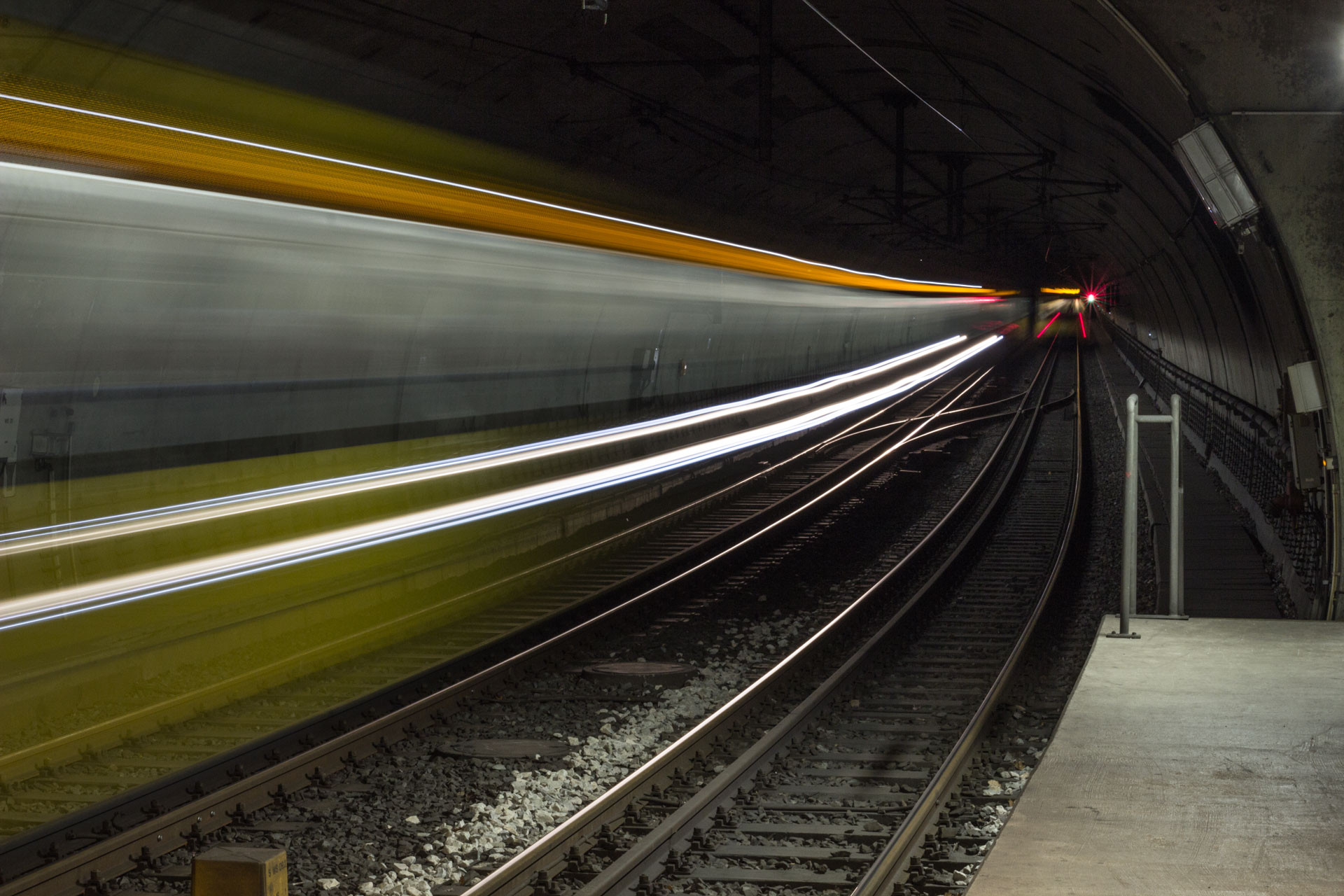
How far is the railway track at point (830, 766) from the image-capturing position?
5438mm

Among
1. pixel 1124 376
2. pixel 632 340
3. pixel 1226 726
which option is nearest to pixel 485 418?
pixel 632 340

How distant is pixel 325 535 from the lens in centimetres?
812

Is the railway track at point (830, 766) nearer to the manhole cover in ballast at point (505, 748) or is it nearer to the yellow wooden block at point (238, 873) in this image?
the manhole cover in ballast at point (505, 748)

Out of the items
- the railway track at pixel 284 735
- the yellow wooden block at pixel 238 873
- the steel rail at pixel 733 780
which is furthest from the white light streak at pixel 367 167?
the steel rail at pixel 733 780

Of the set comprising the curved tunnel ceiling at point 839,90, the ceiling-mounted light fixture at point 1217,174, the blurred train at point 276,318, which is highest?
the curved tunnel ceiling at point 839,90

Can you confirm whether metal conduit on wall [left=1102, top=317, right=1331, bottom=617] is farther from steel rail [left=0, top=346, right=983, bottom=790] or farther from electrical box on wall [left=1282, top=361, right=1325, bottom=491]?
steel rail [left=0, top=346, right=983, bottom=790]

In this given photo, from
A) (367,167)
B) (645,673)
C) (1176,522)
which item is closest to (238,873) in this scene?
(367,167)

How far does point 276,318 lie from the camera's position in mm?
11070

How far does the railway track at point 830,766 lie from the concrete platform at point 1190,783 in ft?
2.24

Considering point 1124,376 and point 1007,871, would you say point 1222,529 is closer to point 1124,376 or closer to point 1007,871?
point 1007,871

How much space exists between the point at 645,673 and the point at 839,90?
1297 cm

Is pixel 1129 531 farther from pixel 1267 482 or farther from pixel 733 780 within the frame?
pixel 1267 482

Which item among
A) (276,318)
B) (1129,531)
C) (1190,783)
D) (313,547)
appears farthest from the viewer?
(276,318)

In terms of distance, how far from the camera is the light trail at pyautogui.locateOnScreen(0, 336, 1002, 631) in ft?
21.0
